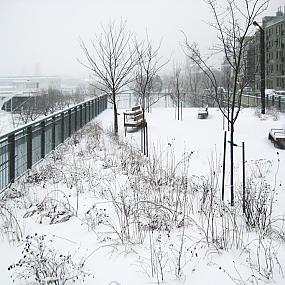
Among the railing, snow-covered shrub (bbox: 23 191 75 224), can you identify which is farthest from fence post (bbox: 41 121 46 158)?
snow-covered shrub (bbox: 23 191 75 224)

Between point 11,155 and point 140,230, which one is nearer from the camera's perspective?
point 140,230

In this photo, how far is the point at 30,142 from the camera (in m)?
8.30

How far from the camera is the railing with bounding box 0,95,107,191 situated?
6899 millimetres

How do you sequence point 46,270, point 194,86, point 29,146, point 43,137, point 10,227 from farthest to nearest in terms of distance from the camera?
point 194,86
point 43,137
point 29,146
point 10,227
point 46,270

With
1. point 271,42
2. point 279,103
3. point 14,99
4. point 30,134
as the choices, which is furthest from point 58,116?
point 271,42

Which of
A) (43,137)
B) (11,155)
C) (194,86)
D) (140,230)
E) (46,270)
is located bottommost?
(46,270)

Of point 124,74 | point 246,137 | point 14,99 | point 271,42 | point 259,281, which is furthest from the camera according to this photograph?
point 271,42

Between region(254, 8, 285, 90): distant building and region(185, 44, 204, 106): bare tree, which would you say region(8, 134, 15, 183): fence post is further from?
region(254, 8, 285, 90): distant building

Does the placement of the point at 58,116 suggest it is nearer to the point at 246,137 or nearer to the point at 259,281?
the point at 246,137

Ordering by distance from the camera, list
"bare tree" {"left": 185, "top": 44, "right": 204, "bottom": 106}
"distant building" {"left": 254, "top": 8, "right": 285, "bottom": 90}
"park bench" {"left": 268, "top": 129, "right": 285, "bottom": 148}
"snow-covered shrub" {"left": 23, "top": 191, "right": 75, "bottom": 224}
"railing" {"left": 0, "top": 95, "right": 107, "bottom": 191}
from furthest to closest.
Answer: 1. "distant building" {"left": 254, "top": 8, "right": 285, "bottom": 90}
2. "bare tree" {"left": 185, "top": 44, "right": 204, "bottom": 106}
3. "park bench" {"left": 268, "top": 129, "right": 285, "bottom": 148}
4. "railing" {"left": 0, "top": 95, "right": 107, "bottom": 191}
5. "snow-covered shrub" {"left": 23, "top": 191, "right": 75, "bottom": 224}

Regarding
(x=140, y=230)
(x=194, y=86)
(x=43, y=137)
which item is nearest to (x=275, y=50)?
(x=194, y=86)

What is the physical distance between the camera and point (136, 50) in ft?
56.1

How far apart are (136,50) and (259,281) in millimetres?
14719

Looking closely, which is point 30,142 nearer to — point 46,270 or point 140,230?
point 140,230
